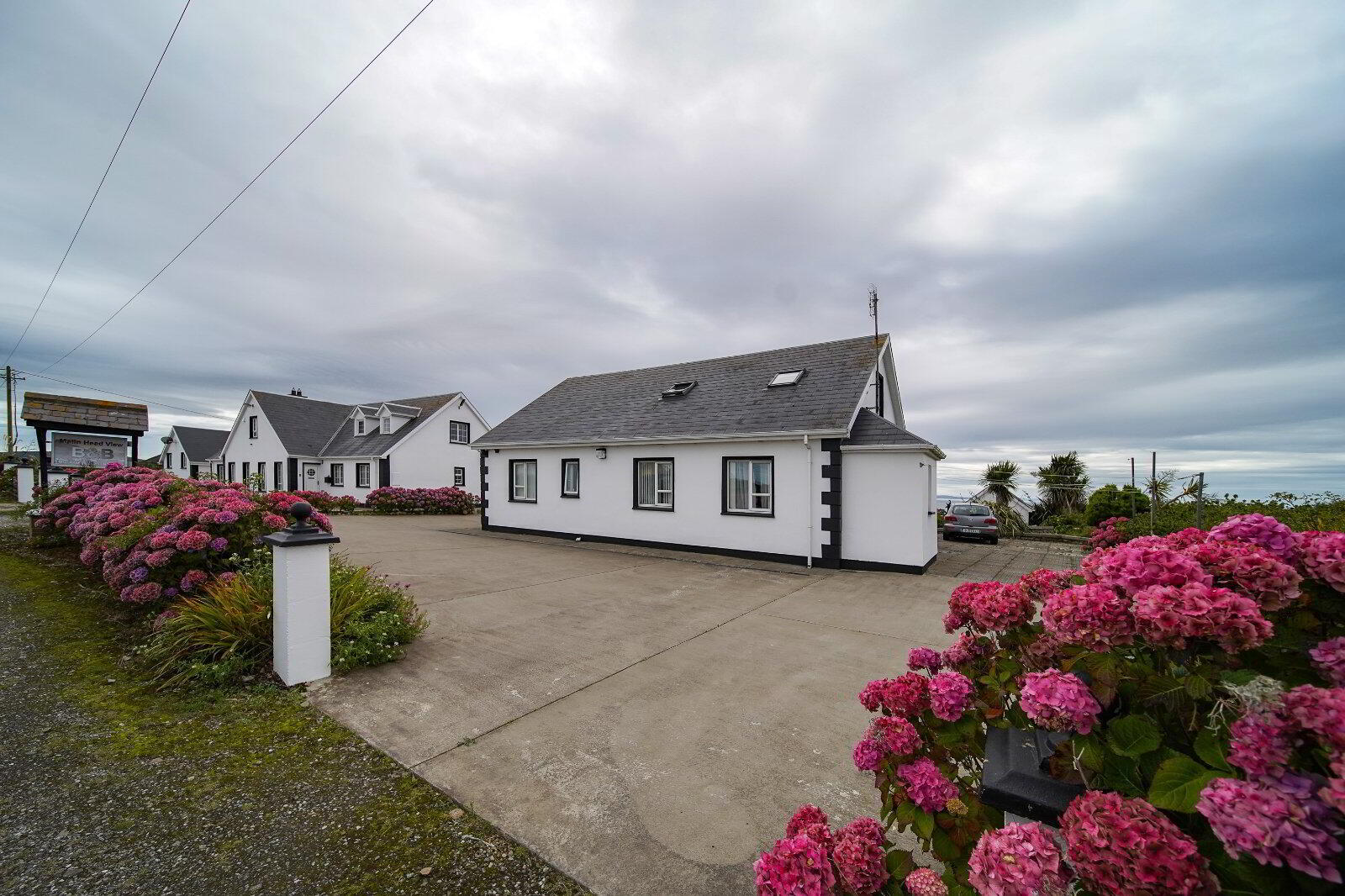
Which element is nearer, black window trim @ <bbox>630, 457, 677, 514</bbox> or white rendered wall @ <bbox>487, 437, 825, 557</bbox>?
white rendered wall @ <bbox>487, 437, 825, 557</bbox>

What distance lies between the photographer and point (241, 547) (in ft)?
19.0

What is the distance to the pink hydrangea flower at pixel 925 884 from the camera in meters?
1.33

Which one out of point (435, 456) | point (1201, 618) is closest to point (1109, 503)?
point (1201, 618)

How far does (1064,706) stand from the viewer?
127 cm

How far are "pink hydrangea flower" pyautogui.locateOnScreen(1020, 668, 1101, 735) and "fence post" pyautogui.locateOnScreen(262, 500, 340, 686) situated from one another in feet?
14.8

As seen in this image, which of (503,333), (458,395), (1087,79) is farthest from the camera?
(458,395)

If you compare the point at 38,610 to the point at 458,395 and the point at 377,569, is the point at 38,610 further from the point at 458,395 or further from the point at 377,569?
the point at 458,395

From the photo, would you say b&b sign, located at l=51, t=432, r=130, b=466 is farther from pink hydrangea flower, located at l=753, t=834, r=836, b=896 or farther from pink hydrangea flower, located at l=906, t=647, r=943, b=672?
pink hydrangea flower, located at l=906, t=647, r=943, b=672

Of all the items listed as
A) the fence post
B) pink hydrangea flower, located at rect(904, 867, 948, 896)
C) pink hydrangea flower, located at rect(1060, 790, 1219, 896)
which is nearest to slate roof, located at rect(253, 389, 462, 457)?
the fence post

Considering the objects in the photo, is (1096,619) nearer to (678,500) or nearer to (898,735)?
(898,735)

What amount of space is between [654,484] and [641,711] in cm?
923

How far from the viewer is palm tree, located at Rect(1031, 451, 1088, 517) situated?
19.4 m

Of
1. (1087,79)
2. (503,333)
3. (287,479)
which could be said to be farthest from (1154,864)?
(287,479)

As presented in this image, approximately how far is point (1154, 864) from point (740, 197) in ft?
33.4
